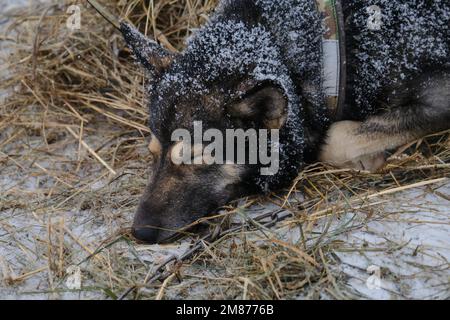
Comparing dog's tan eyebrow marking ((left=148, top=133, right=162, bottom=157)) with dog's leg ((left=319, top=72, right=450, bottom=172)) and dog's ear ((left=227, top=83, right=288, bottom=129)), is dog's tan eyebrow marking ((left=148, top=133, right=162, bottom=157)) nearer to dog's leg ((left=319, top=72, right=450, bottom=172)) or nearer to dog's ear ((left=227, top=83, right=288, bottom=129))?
dog's ear ((left=227, top=83, right=288, bottom=129))

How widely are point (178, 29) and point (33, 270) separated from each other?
2371mm

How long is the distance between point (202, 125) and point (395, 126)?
1128 millimetres

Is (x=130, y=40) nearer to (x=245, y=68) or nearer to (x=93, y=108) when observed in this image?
(x=245, y=68)

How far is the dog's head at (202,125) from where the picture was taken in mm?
3168

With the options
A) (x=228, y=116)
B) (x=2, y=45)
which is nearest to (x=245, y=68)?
(x=228, y=116)

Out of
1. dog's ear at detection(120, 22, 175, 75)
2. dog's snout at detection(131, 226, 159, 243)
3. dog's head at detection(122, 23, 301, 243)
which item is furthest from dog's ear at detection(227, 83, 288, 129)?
dog's snout at detection(131, 226, 159, 243)

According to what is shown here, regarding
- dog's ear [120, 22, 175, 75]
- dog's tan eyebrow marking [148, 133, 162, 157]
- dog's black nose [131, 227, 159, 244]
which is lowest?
dog's black nose [131, 227, 159, 244]

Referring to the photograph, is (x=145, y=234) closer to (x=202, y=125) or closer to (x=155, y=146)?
(x=155, y=146)

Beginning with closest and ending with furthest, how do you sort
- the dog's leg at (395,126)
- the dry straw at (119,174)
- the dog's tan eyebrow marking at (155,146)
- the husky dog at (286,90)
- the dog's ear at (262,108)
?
the dry straw at (119,174)
the dog's ear at (262,108)
the husky dog at (286,90)
the dog's tan eyebrow marking at (155,146)
the dog's leg at (395,126)

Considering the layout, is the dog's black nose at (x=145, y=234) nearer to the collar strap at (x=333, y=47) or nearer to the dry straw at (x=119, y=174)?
the dry straw at (x=119, y=174)

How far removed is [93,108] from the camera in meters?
4.61

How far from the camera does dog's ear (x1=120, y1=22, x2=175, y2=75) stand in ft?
11.3

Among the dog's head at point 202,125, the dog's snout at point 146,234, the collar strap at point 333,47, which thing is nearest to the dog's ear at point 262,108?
the dog's head at point 202,125

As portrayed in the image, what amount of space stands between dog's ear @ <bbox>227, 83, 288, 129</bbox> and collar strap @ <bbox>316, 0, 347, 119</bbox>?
40 centimetres
